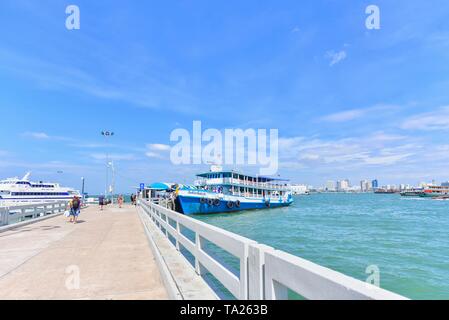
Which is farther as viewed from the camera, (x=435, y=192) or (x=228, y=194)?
(x=435, y=192)

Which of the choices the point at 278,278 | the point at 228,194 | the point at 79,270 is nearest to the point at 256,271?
the point at 278,278

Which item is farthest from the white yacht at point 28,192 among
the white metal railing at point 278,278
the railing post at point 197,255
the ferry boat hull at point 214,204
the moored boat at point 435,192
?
the moored boat at point 435,192

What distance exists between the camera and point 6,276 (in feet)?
18.7

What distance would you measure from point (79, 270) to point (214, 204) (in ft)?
126

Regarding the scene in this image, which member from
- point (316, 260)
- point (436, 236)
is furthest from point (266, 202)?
point (316, 260)

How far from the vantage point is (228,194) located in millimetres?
48156

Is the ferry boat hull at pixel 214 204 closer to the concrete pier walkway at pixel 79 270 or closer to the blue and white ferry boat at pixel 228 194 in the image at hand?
the blue and white ferry boat at pixel 228 194

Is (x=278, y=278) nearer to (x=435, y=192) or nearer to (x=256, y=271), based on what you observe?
(x=256, y=271)

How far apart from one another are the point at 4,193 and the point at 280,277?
70362 millimetres

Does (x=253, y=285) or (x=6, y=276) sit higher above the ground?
(x=253, y=285)

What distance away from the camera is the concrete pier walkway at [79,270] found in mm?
4719

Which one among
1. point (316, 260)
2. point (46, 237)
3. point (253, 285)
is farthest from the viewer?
point (316, 260)

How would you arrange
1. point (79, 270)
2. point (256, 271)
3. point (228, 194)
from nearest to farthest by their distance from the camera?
point (256, 271), point (79, 270), point (228, 194)
